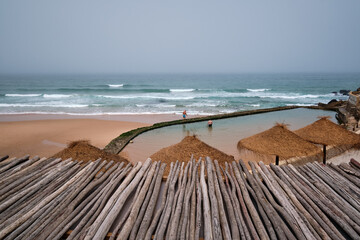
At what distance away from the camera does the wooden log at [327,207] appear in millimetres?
2986

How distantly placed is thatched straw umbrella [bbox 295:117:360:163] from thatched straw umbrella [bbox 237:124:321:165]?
814 millimetres

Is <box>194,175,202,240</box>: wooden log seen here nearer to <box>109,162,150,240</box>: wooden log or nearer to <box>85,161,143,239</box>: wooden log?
<box>109,162,150,240</box>: wooden log

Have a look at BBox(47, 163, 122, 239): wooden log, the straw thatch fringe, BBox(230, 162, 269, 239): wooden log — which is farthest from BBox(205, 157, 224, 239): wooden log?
BBox(47, 163, 122, 239): wooden log

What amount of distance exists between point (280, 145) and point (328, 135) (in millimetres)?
2654

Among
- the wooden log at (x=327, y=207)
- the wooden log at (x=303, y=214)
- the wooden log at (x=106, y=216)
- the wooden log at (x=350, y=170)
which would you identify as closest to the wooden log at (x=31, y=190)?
the wooden log at (x=106, y=216)

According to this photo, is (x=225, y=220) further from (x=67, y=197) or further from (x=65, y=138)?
(x=65, y=138)

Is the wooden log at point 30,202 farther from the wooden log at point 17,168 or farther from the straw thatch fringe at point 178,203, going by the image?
the wooden log at point 17,168

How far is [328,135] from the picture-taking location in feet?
30.6

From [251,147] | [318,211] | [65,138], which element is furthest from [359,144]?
[65,138]

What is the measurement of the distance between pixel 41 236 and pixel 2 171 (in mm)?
2580

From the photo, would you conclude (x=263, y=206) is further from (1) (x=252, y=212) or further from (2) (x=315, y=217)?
(2) (x=315, y=217)

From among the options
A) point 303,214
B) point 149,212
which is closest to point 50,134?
point 149,212

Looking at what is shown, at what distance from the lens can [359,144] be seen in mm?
8539

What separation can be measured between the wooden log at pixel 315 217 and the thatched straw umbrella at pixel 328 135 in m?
5.73
